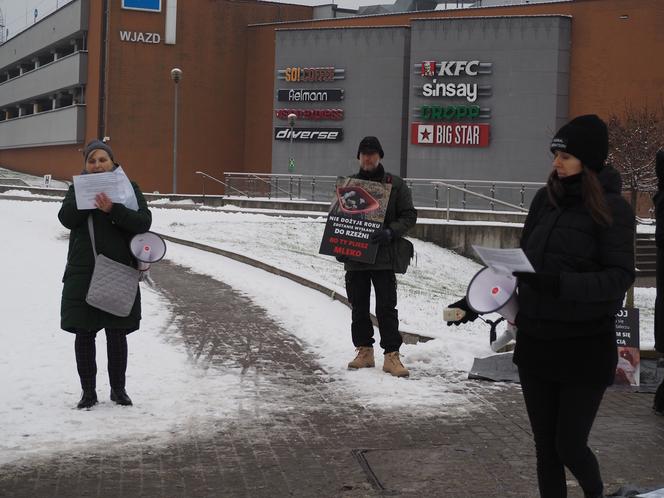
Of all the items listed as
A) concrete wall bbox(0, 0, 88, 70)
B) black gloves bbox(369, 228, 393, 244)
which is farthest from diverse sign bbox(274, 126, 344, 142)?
black gloves bbox(369, 228, 393, 244)

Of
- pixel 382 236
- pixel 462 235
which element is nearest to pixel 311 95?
pixel 462 235

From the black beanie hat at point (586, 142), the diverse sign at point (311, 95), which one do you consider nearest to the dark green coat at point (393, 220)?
the black beanie hat at point (586, 142)

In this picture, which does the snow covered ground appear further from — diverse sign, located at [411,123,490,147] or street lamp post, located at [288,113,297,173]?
street lamp post, located at [288,113,297,173]

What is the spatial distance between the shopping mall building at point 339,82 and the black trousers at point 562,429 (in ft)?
125

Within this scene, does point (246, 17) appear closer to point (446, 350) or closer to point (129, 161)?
point (129, 161)

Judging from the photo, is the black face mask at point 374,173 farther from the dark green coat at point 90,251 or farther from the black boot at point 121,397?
the black boot at point 121,397

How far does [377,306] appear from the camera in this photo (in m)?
8.51

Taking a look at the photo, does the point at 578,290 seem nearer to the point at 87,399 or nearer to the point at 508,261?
the point at 508,261

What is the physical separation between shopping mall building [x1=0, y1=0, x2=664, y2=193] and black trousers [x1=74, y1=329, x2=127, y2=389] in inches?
1417

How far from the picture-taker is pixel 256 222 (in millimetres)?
23938

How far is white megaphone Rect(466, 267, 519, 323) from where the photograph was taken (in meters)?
4.26

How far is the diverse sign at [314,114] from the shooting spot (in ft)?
151

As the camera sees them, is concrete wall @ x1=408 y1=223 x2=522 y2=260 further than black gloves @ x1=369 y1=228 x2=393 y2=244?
Yes

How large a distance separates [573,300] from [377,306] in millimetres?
4430
